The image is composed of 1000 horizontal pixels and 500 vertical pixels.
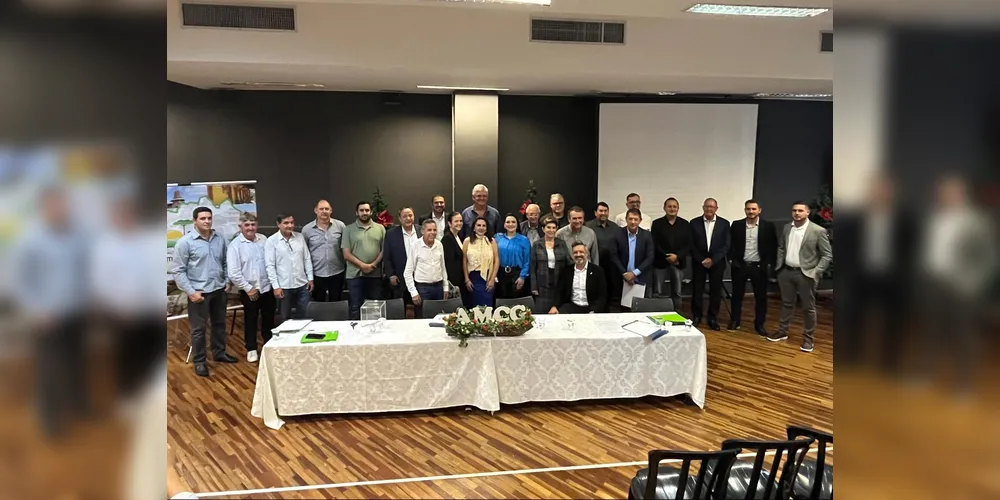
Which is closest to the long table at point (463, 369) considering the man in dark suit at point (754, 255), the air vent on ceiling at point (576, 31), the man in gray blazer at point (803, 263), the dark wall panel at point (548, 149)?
the man in gray blazer at point (803, 263)

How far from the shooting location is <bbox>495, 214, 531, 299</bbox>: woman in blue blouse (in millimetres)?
6273

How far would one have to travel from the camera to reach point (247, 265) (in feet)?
19.2

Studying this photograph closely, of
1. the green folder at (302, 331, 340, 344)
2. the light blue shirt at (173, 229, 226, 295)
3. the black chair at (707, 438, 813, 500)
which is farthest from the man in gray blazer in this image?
the light blue shirt at (173, 229, 226, 295)

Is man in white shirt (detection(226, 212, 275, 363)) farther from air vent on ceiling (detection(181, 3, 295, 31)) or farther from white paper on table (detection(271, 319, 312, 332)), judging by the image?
air vent on ceiling (detection(181, 3, 295, 31))

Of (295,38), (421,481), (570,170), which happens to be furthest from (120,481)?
(570,170)

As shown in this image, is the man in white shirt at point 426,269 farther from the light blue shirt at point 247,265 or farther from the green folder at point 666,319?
the green folder at point 666,319

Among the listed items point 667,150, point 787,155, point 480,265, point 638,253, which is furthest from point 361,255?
point 787,155

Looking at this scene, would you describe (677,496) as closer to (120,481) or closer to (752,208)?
(120,481)

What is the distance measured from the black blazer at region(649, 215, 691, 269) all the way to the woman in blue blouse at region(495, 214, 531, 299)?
6.11ft

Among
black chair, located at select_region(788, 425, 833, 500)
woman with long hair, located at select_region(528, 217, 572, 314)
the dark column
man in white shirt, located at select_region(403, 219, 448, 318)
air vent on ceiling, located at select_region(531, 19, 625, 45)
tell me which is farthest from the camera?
the dark column

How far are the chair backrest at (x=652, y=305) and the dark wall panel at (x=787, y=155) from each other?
179 inches

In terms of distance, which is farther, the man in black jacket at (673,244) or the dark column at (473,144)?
the dark column at (473,144)

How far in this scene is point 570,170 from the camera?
911 centimetres

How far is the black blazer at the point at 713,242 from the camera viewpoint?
716cm
